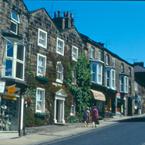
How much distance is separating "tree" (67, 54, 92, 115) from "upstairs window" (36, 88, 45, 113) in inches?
190

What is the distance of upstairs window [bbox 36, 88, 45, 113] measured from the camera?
111ft

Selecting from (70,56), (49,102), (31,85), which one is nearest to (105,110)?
(70,56)

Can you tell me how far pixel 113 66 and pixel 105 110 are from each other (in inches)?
268

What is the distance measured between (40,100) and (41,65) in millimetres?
2971

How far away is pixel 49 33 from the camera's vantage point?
36.4 m

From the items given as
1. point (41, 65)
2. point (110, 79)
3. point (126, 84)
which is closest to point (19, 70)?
point (41, 65)

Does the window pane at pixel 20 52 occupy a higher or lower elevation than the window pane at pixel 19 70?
higher

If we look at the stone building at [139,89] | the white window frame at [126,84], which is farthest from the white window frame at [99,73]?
the stone building at [139,89]

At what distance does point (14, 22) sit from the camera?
1209 inches

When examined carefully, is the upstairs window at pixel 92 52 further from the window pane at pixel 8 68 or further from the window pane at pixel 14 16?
the window pane at pixel 8 68

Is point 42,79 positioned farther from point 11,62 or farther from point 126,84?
point 126,84

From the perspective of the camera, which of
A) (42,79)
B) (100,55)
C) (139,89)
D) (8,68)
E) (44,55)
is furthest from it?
(139,89)

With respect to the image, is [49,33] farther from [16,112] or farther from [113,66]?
[113,66]

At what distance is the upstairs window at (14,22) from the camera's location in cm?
3056
